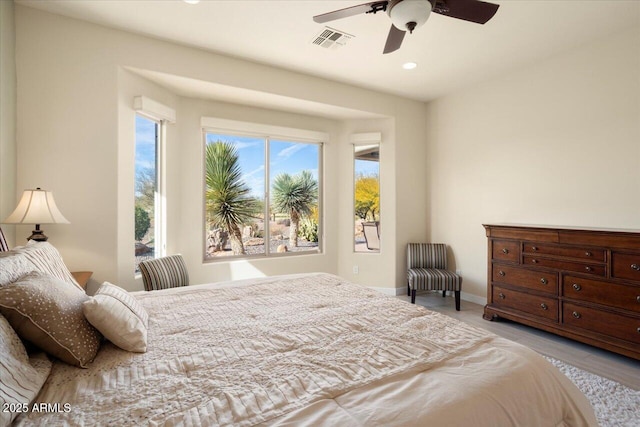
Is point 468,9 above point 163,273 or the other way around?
above

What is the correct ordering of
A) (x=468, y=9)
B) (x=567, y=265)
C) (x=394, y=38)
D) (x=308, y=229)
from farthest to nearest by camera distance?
(x=308, y=229), (x=567, y=265), (x=394, y=38), (x=468, y=9)

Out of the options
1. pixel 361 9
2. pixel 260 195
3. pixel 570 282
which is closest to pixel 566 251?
pixel 570 282

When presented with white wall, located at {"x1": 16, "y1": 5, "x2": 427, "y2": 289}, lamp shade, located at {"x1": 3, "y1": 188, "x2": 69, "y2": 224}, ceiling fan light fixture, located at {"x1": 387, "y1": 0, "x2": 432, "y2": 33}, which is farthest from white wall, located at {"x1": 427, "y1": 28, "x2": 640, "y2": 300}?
lamp shade, located at {"x1": 3, "y1": 188, "x2": 69, "y2": 224}

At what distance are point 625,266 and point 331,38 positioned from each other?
317 cm

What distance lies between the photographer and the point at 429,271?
4125mm

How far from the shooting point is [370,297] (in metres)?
2.02

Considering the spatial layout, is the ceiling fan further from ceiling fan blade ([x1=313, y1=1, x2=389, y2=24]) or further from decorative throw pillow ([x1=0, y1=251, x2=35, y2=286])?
decorative throw pillow ([x1=0, y1=251, x2=35, y2=286])

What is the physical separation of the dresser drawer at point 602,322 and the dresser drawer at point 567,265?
0.32 m

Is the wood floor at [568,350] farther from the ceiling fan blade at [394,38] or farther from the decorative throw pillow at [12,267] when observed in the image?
the decorative throw pillow at [12,267]

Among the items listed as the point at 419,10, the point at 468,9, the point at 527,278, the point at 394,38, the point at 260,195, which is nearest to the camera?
the point at 419,10

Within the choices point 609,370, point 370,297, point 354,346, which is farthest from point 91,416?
point 609,370

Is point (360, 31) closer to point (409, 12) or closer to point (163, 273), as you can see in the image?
point (409, 12)

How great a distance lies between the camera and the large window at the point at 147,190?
3.23 metres

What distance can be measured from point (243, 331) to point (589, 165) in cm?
364
